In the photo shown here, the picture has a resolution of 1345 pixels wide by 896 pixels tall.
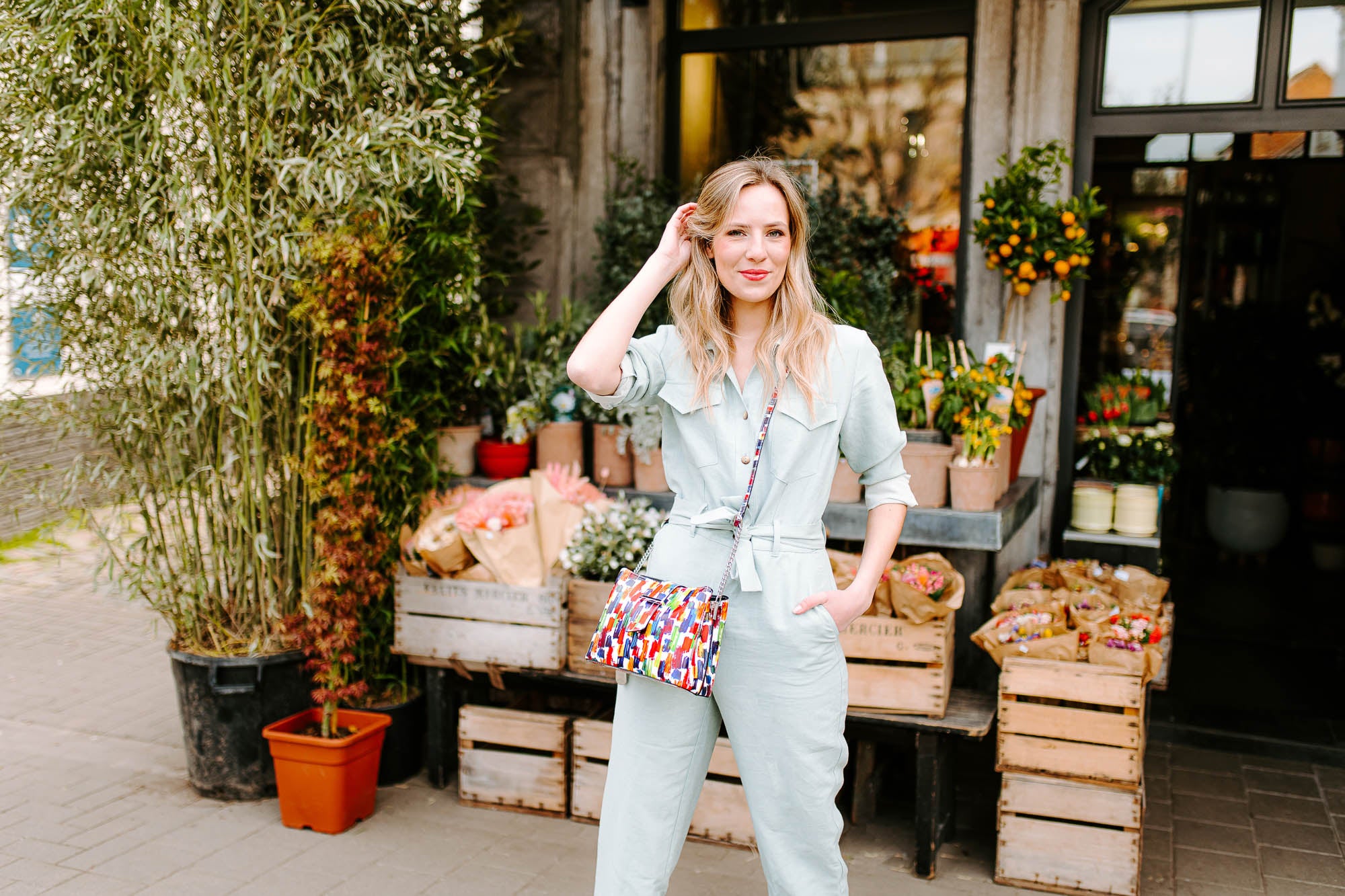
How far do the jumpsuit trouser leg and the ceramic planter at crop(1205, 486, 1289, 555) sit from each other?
662 centimetres

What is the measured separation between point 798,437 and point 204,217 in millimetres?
2316

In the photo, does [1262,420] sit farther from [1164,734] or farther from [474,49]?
[474,49]

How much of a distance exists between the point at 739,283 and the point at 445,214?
2.42 m

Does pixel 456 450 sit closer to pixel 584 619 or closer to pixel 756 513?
pixel 584 619

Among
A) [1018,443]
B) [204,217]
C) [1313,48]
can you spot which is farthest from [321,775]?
[1313,48]

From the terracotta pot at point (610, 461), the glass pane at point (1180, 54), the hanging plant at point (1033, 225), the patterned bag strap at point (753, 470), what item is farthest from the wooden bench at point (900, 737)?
the glass pane at point (1180, 54)

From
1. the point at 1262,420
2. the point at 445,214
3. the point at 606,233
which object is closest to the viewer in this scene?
the point at 445,214

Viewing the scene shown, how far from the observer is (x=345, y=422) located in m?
3.72

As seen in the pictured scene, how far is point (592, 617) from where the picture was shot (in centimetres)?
389

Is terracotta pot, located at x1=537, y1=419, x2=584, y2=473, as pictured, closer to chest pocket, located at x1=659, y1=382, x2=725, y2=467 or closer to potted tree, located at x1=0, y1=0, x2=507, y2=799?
potted tree, located at x1=0, y1=0, x2=507, y2=799

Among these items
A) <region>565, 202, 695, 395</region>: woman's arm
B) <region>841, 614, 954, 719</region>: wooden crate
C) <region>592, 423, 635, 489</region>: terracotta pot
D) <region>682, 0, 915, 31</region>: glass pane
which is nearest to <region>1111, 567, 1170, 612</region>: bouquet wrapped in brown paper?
<region>841, 614, 954, 719</region>: wooden crate

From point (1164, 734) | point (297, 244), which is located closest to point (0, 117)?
point (297, 244)

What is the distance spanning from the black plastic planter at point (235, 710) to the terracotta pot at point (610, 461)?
4.58 feet

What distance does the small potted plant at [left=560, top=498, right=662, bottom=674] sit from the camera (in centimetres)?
389
